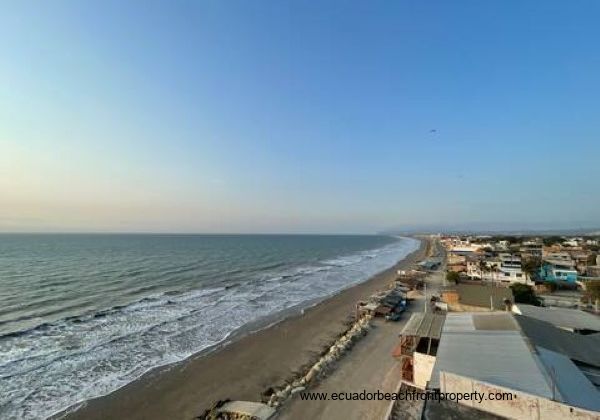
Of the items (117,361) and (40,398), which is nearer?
(40,398)

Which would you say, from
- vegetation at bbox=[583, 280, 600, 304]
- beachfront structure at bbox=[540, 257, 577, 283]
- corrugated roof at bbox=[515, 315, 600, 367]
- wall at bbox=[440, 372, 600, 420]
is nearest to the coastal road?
wall at bbox=[440, 372, 600, 420]

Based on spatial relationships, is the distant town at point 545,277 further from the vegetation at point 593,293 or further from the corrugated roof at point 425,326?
the corrugated roof at point 425,326

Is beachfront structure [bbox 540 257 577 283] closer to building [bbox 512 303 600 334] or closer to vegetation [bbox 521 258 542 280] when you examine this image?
vegetation [bbox 521 258 542 280]

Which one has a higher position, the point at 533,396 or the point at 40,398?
the point at 533,396

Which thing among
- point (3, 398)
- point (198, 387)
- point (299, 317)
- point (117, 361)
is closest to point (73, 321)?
point (117, 361)

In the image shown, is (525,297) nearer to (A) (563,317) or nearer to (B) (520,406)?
(A) (563,317)

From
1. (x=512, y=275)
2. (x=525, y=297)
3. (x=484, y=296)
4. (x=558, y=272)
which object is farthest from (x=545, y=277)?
(x=484, y=296)

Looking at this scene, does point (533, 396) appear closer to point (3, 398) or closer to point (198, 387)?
point (198, 387)
